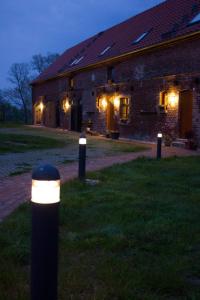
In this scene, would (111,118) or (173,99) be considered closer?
(173,99)

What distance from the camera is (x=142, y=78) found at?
66.7 feet

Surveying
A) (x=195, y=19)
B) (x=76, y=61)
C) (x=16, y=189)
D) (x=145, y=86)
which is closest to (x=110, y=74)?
(x=145, y=86)

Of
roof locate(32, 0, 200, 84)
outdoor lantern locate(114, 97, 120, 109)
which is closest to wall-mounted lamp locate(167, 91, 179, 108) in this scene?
roof locate(32, 0, 200, 84)

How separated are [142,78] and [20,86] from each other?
43.6 metres

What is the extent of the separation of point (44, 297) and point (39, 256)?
0.24 metres

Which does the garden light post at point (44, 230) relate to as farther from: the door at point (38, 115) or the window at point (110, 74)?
the door at point (38, 115)

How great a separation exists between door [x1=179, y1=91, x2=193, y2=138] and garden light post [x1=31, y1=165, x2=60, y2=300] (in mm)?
15695

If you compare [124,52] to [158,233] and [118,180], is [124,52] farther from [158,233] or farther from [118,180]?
[158,233]

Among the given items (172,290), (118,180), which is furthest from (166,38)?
(172,290)

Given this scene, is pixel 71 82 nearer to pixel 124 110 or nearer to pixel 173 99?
pixel 124 110

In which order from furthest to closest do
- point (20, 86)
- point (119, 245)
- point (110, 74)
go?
1. point (20, 86)
2. point (110, 74)
3. point (119, 245)

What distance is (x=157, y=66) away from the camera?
19016mm

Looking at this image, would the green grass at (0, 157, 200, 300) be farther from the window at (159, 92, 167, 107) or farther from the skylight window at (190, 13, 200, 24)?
the window at (159, 92, 167, 107)

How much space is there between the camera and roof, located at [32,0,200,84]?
18.2m
